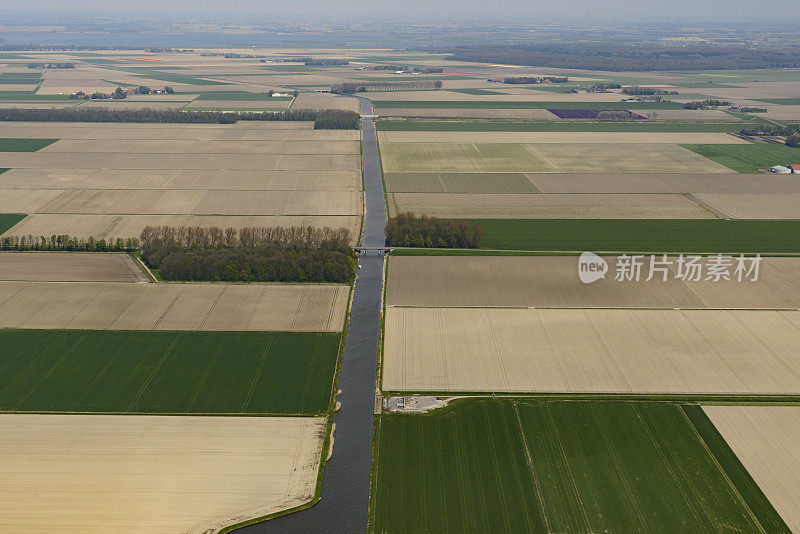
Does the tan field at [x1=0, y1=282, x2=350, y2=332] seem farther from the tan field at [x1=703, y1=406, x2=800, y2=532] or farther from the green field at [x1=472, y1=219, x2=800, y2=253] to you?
the tan field at [x1=703, y1=406, x2=800, y2=532]

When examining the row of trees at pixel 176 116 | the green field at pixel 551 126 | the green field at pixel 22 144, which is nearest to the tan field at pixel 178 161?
the green field at pixel 22 144

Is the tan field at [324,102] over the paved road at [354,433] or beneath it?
over

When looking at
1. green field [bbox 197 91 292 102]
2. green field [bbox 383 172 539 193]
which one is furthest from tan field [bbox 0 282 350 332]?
green field [bbox 197 91 292 102]

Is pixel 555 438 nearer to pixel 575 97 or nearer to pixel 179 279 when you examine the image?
pixel 179 279

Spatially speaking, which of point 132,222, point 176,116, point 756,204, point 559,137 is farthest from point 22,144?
point 756,204

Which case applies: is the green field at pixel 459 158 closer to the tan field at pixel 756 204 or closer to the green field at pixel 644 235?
the tan field at pixel 756 204

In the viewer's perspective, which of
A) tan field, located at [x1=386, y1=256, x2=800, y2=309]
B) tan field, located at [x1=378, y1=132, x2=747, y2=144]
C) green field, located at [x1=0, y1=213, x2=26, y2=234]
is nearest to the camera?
tan field, located at [x1=386, y1=256, x2=800, y2=309]
